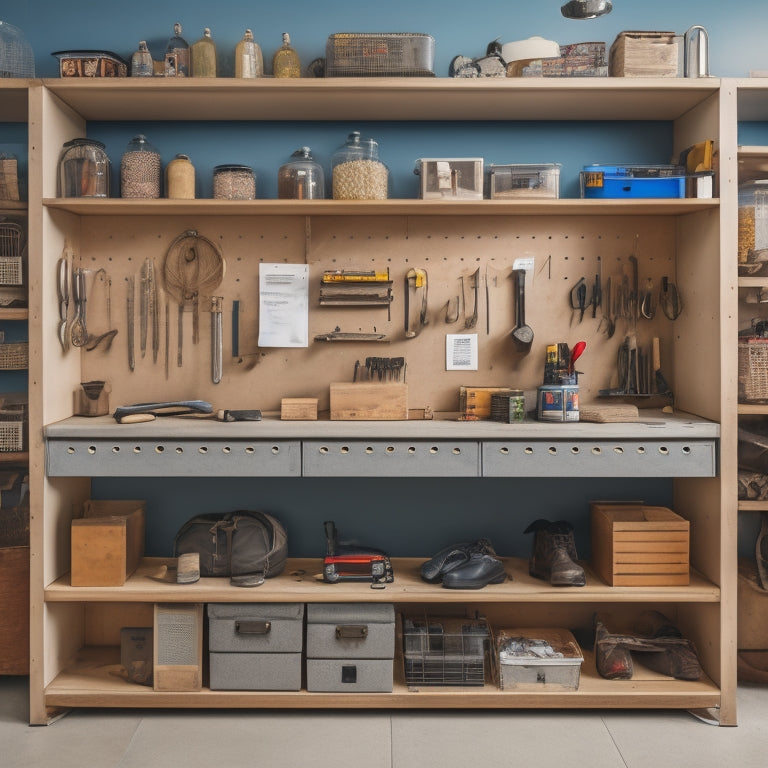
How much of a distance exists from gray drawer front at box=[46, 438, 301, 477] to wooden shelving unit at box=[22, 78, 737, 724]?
0.01 m

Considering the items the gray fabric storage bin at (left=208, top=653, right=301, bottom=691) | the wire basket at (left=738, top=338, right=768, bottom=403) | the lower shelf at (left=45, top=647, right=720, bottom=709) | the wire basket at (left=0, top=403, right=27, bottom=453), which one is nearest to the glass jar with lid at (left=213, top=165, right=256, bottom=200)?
the wire basket at (left=0, top=403, right=27, bottom=453)

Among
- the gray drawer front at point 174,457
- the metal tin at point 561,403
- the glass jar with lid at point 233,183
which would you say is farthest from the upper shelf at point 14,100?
the metal tin at point 561,403

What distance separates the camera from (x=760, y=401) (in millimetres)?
2918

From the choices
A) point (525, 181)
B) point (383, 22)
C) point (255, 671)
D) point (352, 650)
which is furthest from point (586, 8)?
point (255, 671)

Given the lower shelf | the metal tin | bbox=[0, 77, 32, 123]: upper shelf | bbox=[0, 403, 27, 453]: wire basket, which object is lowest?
the lower shelf

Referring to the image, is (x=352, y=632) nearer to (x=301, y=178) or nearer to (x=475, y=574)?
(x=475, y=574)

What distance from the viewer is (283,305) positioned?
327 centimetres

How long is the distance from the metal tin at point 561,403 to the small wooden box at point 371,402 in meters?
0.54

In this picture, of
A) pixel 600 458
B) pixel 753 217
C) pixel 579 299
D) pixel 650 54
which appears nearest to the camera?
pixel 600 458

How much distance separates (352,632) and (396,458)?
656 millimetres

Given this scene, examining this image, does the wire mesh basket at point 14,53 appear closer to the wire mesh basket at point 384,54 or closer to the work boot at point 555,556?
the wire mesh basket at point 384,54

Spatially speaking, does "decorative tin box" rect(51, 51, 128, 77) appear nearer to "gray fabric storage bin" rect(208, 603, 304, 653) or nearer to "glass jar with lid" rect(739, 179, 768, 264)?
"gray fabric storage bin" rect(208, 603, 304, 653)

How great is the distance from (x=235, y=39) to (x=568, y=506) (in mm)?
2396

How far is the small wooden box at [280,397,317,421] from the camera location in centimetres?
304
